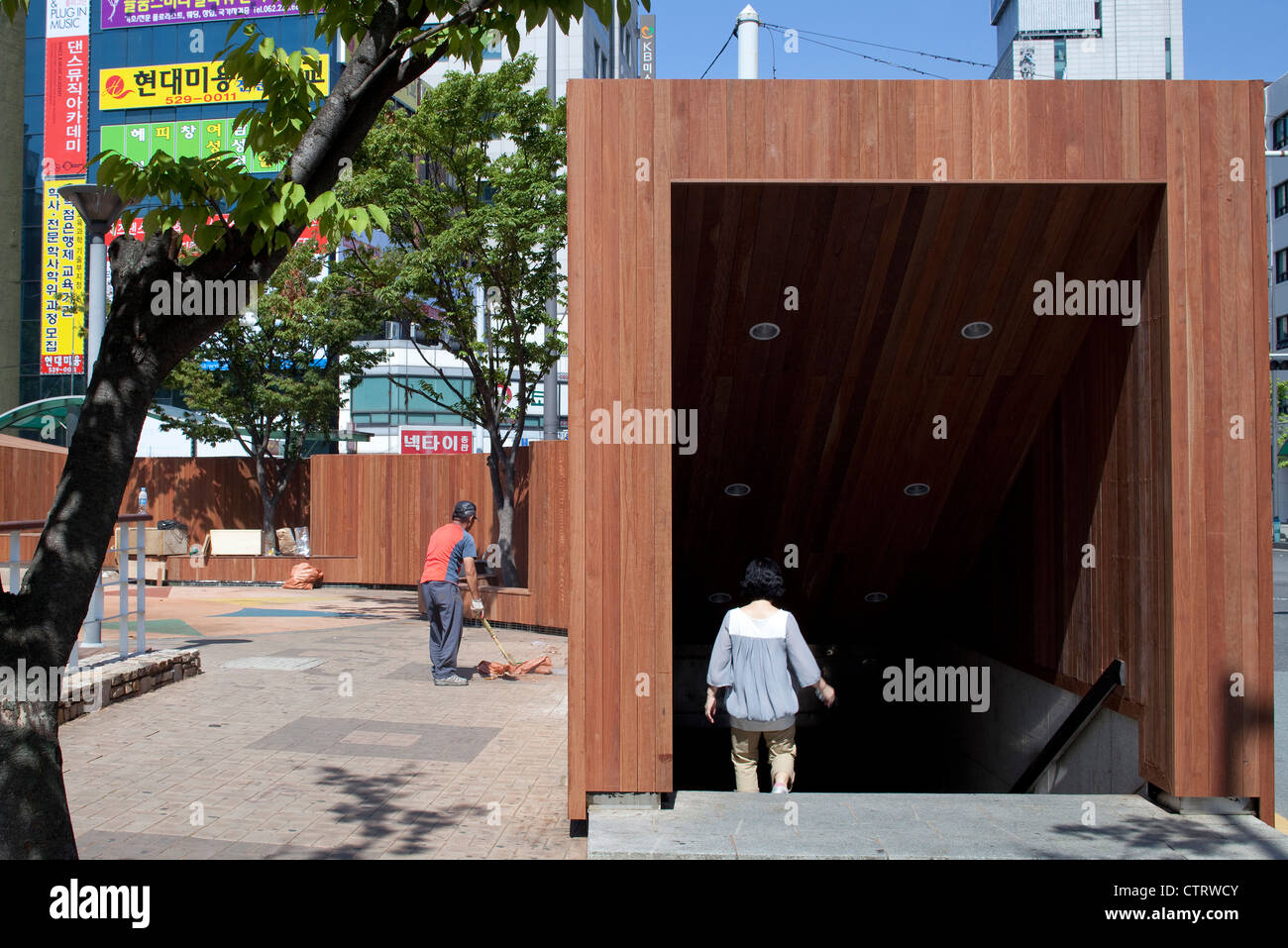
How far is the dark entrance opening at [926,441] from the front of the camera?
6.04 m

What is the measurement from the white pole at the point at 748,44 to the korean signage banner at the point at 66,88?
42923 millimetres

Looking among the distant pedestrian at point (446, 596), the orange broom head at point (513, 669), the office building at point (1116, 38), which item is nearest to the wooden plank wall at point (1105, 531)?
the orange broom head at point (513, 669)

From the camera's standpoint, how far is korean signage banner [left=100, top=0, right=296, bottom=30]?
140 feet

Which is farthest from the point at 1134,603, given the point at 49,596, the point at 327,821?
the point at 49,596

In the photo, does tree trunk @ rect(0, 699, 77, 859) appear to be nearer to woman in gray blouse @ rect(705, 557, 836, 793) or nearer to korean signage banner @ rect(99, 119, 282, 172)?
woman in gray blouse @ rect(705, 557, 836, 793)

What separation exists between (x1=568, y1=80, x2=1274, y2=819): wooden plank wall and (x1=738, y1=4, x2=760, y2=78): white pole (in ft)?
16.4

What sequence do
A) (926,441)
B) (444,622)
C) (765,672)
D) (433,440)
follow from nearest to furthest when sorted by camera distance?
(765,672) → (926,441) → (444,622) → (433,440)

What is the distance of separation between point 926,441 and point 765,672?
112 inches

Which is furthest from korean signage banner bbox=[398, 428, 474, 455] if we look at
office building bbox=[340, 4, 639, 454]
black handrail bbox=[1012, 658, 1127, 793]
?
black handrail bbox=[1012, 658, 1127, 793]

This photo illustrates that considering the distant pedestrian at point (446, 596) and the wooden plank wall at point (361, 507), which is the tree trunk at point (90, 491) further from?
the wooden plank wall at point (361, 507)

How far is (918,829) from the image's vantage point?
518cm

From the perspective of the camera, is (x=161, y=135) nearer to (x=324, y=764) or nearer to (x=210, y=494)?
(x=210, y=494)

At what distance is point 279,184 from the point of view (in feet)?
13.3

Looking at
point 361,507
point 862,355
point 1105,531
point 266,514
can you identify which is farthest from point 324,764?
point 266,514
